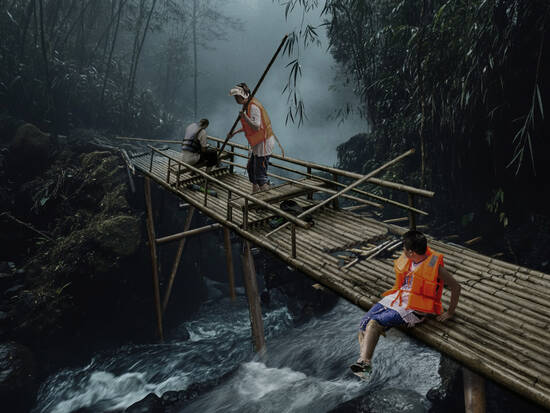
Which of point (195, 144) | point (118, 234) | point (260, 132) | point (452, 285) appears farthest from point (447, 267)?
point (118, 234)

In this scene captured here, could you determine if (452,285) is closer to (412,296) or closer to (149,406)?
(412,296)

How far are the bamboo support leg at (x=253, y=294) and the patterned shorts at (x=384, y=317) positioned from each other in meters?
4.22

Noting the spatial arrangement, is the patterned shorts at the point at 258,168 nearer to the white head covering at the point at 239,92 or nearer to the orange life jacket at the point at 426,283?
the white head covering at the point at 239,92

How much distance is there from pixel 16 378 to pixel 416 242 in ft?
28.7

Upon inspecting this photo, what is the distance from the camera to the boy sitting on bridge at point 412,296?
2.93 metres

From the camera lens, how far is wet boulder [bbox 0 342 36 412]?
763cm

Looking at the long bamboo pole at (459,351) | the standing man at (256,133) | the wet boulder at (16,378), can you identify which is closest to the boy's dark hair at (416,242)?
the long bamboo pole at (459,351)

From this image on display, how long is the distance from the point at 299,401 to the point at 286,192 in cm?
384

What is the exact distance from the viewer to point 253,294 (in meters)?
7.44

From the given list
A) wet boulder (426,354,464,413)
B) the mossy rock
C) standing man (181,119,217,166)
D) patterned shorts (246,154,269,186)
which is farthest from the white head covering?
the mossy rock

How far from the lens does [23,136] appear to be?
38.9 feet

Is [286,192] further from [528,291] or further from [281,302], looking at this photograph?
[281,302]

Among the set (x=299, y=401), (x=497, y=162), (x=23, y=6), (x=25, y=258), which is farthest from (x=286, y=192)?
(x=23, y=6)

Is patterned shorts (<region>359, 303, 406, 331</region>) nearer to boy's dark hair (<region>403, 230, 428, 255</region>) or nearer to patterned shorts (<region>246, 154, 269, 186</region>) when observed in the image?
boy's dark hair (<region>403, 230, 428, 255</region>)
